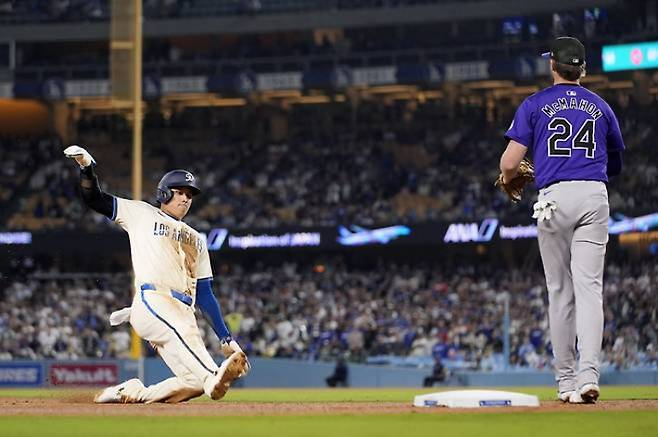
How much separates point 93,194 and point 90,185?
0.26 feet

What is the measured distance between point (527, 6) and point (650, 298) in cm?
1211

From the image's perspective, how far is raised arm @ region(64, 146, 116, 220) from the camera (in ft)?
25.9

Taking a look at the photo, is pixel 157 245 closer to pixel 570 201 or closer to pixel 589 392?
pixel 570 201

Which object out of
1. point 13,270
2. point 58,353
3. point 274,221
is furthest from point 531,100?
point 13,270

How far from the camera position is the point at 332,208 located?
3222 cm

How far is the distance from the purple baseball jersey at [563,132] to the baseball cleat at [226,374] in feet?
7.20

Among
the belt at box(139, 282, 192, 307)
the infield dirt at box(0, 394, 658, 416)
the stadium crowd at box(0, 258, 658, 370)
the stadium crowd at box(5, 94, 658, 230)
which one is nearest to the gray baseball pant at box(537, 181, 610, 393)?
the infield dirt at box(0, 394, 658, 416)

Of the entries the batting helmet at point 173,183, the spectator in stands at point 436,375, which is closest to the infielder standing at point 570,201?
the batting helmet at point 173,183

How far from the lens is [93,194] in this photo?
8141 millimetres

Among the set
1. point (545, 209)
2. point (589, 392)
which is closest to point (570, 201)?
point (545, 209)

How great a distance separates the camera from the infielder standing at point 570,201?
24.0ft

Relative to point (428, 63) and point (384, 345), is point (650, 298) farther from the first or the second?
point (428, 63)

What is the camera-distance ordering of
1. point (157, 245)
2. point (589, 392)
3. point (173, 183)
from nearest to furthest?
point (589, 392) → point (157, 245) → point (173, 183)

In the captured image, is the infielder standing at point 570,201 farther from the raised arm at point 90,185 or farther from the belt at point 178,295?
the raised arm at point 90,185
